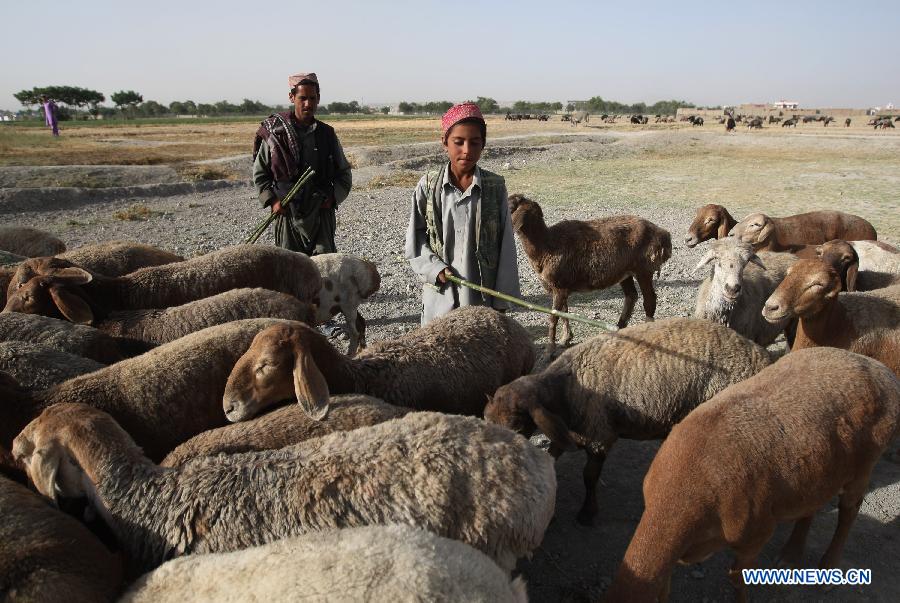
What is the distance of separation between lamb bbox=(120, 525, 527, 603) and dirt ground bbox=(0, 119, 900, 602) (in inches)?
60.9

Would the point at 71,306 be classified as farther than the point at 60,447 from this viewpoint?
Yes

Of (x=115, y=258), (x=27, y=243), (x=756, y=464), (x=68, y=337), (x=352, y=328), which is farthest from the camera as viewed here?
(x=27, y=243)

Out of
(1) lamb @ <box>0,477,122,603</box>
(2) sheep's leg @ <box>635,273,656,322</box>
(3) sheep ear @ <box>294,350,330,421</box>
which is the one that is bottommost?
(2) sheep's leg @ <box>635,273,656,322</box>

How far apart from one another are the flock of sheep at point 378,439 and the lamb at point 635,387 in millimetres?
16

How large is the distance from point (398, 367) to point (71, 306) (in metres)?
3.03

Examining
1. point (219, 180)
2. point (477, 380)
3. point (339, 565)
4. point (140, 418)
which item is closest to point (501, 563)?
point (339, 565)

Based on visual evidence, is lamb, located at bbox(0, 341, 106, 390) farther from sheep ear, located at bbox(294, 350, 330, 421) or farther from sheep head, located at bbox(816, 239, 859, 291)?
sheep head, located at bbox(816, 239, 859, 291)

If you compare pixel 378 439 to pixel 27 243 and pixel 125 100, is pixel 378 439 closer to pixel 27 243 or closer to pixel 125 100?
pixel 27 243

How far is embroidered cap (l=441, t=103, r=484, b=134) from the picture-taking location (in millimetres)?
4207

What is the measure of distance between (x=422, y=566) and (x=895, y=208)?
19.2 meters

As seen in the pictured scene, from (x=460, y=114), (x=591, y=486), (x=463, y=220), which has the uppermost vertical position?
(x=460, y=114)

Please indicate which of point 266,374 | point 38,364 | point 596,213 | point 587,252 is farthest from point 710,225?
point 38,364

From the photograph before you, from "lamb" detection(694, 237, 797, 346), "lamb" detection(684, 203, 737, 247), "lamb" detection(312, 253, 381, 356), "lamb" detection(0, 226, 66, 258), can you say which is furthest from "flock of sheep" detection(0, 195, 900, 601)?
"lamb" detection(0, 226, 66, 258)

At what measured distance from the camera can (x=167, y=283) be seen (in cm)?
584
